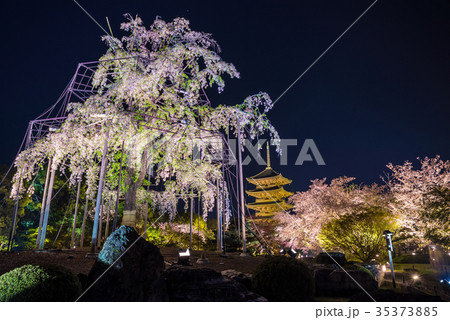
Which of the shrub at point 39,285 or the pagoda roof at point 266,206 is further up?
the pagoda roof at point 266,206

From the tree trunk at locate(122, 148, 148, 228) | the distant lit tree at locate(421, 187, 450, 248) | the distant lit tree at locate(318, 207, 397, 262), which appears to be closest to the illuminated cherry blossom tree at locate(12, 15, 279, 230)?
the tree trunk at locate(122, 148, 148, 228)

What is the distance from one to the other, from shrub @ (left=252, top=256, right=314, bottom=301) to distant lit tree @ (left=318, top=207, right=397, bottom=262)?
1117 centimetres

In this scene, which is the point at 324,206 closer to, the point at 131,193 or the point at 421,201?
the point at 421,201

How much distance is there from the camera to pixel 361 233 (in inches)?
556

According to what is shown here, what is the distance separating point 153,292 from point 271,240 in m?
23.0

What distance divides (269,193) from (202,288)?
112ft

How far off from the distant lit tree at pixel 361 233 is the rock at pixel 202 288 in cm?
1200

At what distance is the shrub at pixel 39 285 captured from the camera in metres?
3.18

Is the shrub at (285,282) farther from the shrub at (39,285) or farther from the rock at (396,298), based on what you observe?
the shrub at (39,285)

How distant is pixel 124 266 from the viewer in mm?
3658

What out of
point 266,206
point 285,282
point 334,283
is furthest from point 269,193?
point 285,282

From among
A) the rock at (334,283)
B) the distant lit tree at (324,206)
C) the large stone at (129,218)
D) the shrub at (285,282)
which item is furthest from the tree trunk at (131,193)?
the distant lit tree at (324,206)

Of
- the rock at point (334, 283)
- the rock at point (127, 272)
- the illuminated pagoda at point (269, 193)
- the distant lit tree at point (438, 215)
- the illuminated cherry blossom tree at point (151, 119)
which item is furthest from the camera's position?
the illuminated pagoda at point (269, 193)

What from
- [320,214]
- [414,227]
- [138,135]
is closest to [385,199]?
[414,227]
